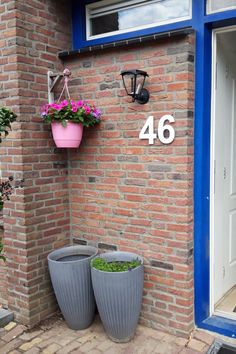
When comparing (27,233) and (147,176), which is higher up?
(147,176)

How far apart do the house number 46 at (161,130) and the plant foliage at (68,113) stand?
1.53ft

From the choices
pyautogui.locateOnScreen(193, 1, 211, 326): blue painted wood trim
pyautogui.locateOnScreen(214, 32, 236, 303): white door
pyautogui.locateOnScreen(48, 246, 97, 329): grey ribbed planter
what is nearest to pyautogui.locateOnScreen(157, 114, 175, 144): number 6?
pyautogui.locateOnScreen(193, 1, 211, 326): blue painted wood trim

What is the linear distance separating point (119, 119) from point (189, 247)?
3.82 feet

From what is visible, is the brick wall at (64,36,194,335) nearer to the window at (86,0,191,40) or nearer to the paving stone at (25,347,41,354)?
the window at (86,0,191,40)

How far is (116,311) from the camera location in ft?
8.43

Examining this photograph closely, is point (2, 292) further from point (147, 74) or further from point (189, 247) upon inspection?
point (147, 74)

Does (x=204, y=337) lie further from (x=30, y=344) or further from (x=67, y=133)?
(x=67, y=133)

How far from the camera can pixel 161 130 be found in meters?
2.65

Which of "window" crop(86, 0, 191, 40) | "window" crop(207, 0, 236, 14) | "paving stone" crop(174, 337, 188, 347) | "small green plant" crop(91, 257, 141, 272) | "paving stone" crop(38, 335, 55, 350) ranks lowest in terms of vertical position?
"paving stone" crop(38, 335, 55, 350)

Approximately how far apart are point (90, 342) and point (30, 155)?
1.57 m

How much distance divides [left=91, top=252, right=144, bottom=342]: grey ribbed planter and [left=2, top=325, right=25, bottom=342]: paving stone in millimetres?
755

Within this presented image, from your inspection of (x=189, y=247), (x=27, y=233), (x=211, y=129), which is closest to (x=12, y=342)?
(x=27, y=233)

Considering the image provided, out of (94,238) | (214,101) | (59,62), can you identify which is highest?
(59,62)

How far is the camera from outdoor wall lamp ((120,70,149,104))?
261cm
